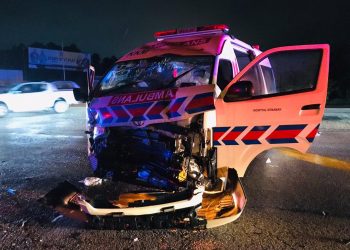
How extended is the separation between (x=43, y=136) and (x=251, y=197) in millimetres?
7257

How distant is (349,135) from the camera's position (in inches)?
391

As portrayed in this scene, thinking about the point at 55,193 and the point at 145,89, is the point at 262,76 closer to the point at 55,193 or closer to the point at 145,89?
the point at 145,89

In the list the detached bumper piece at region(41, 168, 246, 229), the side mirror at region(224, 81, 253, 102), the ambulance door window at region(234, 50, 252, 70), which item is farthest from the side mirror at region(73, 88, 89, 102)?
the ambulance door window at region(234, 50, 252, 70)

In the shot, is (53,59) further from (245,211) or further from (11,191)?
(245,211)

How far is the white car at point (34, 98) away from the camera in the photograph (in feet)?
51.1

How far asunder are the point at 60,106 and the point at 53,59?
28.3 m

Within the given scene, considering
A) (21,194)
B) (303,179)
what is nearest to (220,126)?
(303,179)

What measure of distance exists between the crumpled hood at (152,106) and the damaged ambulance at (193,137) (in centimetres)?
1

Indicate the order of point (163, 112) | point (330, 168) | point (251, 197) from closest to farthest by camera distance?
point (163, 112), point (251, 197), point (330, 168)

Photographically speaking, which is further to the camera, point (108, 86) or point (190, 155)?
point (108, 86)

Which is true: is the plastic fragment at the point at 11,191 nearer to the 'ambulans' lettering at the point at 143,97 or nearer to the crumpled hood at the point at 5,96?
the 'ambulans' lettering at the point at 143,97

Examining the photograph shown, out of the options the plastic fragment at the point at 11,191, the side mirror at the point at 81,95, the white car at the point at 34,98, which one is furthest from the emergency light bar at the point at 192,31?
the white car at the point at 34,98

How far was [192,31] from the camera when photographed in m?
5.54

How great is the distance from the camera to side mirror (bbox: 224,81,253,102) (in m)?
3.97
